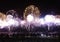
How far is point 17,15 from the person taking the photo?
3213 mm

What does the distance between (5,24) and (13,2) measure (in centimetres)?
39

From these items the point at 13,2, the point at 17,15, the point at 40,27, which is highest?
the point at 13,2

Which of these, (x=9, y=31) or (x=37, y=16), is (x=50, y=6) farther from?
(x=9, y=31)

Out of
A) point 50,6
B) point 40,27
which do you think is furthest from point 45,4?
point 40,27

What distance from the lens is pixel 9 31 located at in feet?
10.5

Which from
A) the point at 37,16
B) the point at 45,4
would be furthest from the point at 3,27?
the point at 45,4

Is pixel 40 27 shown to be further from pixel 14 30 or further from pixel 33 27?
pixel 14 30

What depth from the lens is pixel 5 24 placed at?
3.21 metres

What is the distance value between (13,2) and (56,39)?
0.93 meters

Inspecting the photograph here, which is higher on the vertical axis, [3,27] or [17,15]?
[17,15]

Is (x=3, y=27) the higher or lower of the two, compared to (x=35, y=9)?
lower

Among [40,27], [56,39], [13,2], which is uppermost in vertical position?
[13,2]

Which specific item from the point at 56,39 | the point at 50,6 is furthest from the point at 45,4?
the point at 56,39

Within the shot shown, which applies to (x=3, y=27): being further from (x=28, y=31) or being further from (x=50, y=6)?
(x=50, y=6)
